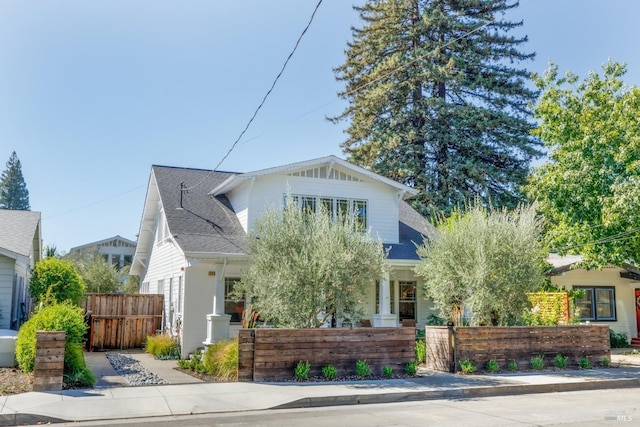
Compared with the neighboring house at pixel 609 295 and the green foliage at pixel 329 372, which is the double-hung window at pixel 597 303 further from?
the green foliage at pixel 329 372

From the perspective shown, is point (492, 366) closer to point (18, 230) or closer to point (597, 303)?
point (597, 303)

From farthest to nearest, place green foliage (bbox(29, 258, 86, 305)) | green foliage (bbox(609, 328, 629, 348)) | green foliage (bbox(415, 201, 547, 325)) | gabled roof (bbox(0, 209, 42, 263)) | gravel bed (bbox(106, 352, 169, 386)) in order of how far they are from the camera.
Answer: green foliage (bbox(609, 328, 629, 348)) < green foliage (bbox(29, 258, 86, 305)) < gabled roof (bbox(0, 209, 42, 263)) < green foliage (bbox(415, 201, 547, 325)) < gravel bed (bbox(106, 352, 169, 386))

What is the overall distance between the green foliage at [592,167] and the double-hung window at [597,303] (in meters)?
3.49

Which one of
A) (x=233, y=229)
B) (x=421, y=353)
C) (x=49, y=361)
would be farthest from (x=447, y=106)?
(x=49, y=361)

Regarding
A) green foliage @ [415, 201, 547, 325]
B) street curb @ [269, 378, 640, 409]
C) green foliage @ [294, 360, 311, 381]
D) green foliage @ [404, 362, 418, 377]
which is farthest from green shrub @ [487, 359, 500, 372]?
green foliage @ [294, 360, 311, 381]

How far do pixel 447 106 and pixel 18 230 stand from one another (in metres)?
22.4

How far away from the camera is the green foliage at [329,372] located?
11711mm

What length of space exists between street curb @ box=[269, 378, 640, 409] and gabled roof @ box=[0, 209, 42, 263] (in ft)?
31.8

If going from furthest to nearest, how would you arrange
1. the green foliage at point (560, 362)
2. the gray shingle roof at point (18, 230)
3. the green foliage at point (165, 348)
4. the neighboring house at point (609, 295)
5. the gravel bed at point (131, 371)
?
1. the neighboring house at point (609, 295)
2. the green foliage at point (165, 348)
3. the gray shingle roof at point (18, 230)
4. the green foliage at point (560, 362)
5. the gravel bed at point (131, 371)

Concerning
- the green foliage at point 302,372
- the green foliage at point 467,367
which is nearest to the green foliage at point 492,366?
the green foliage at point 467,367

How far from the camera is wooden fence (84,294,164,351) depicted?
18453 millimetres

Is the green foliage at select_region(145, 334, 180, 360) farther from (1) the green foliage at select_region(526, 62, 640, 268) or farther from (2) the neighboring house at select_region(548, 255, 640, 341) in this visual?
(2) the neighboring house at select_region(548, 255, 640, 341)

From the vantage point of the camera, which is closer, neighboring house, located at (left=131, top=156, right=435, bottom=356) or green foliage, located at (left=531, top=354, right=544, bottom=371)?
green foliage, located at (left=531, top=354, right=544, bottom=371)

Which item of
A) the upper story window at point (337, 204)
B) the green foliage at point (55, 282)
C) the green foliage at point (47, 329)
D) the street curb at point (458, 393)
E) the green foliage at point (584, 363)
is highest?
the upper story window at point (337, 204)
